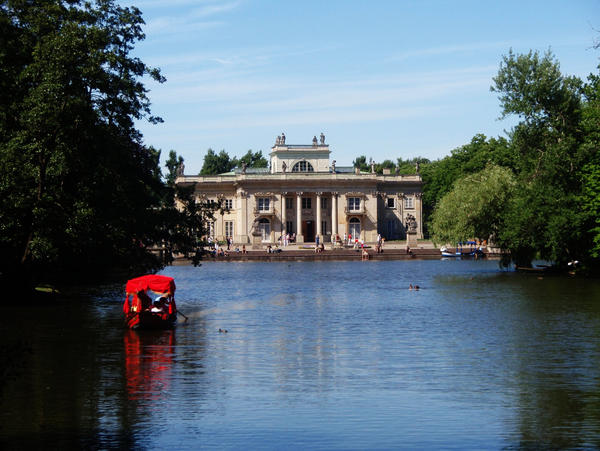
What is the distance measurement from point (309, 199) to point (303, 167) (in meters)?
4.93

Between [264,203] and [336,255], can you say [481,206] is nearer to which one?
[336,255]

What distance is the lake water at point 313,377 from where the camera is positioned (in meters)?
17.0

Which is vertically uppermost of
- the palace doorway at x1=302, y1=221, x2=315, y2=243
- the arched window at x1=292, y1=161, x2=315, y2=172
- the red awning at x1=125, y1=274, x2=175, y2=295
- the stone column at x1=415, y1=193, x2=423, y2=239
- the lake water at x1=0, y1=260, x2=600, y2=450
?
the arched window at x1=292, y1=161, x2=315, y2=172

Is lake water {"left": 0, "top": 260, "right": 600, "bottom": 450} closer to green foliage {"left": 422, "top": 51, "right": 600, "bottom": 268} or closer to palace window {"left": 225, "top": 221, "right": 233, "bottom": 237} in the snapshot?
green foliage {"left": 422, "top": 51, "right": 600, "bottom": 268}

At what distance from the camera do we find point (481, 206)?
66.4 m

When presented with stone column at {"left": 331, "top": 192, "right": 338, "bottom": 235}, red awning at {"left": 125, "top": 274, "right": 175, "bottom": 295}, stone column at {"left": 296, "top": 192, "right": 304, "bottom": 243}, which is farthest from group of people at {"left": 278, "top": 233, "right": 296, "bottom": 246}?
red awning at {"left": 125, "top": 274, "right": 175, "bottom": 295}

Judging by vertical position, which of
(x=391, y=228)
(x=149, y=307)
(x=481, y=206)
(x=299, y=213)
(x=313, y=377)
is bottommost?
(x=313, y=377)

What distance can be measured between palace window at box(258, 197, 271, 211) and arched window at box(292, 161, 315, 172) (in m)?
6.76

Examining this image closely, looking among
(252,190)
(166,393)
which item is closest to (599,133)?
(166,393)

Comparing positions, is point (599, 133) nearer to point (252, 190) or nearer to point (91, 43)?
point (91, 43)

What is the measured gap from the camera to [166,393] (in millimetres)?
20969

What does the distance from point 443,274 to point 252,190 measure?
200 feet

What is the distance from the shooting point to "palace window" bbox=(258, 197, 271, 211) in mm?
125750

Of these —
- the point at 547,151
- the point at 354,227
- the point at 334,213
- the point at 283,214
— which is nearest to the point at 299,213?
the point at 283,214
